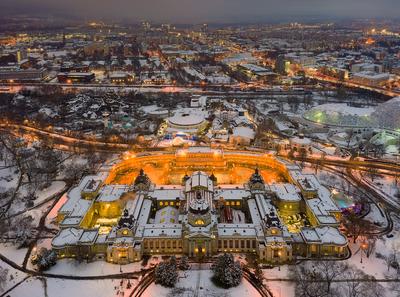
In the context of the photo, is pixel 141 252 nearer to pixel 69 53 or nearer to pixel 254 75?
pixel 254 75

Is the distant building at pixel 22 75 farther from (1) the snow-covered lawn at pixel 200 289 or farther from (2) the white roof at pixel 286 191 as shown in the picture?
(1) the snow-covered lawn at pixel 200 289

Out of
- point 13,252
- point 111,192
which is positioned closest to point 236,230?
point 111,192

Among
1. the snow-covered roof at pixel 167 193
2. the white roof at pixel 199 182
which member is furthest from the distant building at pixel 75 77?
the white roof at pixel 199 182

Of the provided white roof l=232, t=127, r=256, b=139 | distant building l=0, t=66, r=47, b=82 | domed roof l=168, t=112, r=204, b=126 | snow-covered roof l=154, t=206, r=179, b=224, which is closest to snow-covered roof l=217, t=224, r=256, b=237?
snow-covered roof l=154, t=206, r=179, b=224

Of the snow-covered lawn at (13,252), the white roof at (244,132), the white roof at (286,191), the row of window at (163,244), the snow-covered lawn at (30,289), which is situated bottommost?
the snow-covered lawn at (30,289)

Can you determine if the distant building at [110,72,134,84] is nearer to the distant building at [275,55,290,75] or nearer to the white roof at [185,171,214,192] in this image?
the distant building at [275,55,290,75]

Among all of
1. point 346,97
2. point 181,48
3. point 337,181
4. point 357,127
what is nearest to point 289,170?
point 337,181

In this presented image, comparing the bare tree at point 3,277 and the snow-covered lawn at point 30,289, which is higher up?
the bare tree at point 3,277

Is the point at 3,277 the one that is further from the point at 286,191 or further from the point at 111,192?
the point at 286,191
